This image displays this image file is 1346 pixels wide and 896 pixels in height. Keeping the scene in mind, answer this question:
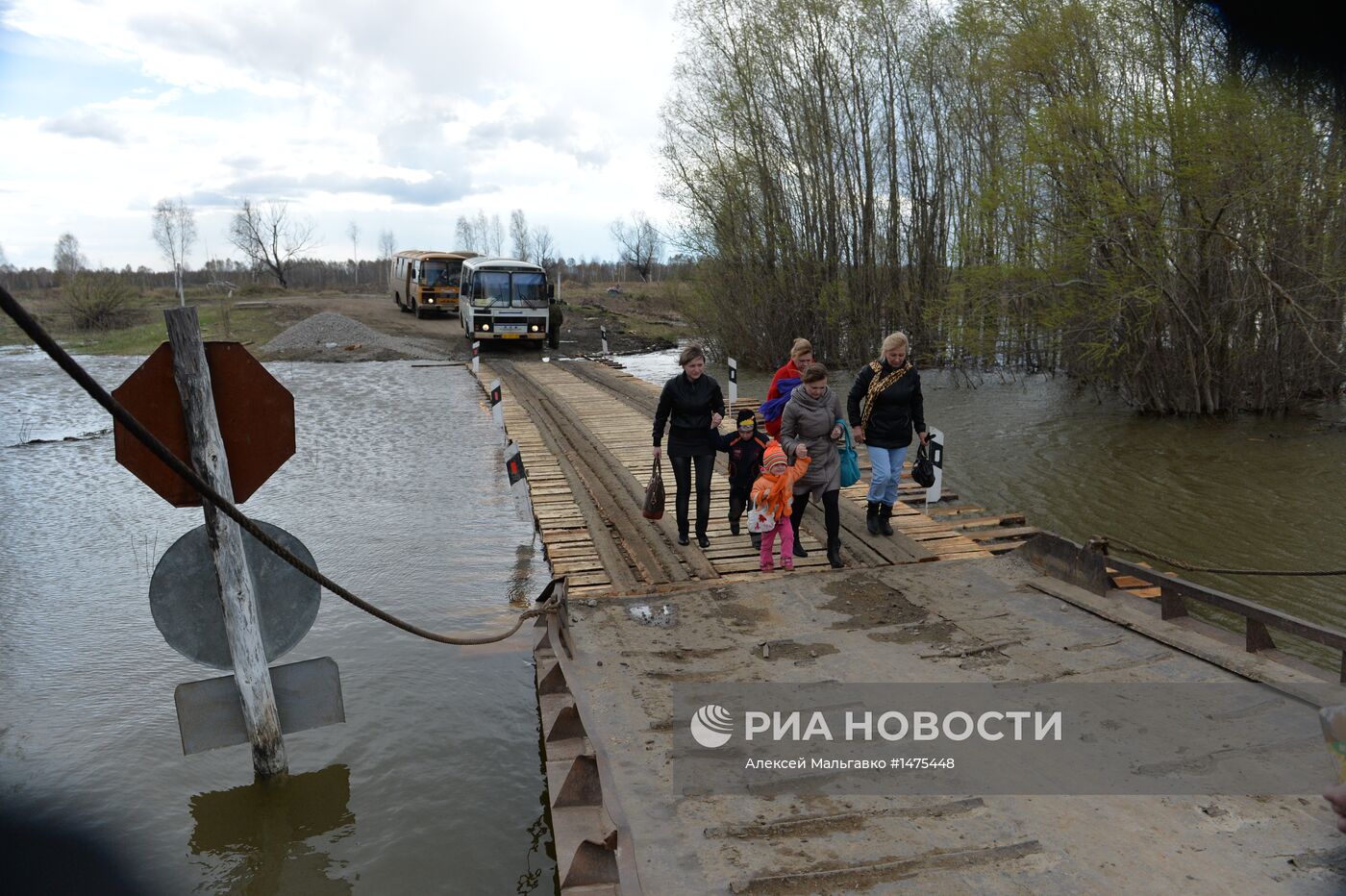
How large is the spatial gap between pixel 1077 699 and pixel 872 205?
79.6 ft

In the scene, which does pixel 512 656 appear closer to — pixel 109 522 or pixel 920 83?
pixel 109 522

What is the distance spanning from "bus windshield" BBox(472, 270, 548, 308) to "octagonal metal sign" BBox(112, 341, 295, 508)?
87.5 feet

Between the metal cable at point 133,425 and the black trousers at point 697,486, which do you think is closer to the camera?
the metal cable at point 133,425

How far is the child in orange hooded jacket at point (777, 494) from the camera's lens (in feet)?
24.2

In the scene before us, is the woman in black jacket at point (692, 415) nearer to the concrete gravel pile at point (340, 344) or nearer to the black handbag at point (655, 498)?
the black handbag at point (655, 498)

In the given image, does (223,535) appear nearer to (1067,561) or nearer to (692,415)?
(692,415)

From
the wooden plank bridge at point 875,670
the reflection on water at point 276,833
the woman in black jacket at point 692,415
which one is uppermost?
the woman in black jacket at point 692,415

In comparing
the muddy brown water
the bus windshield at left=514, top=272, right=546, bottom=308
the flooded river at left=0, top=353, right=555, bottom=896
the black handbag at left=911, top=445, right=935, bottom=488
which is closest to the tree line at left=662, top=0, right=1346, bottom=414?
the muddy brown water

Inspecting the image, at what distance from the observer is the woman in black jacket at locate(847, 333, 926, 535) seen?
7.88 m

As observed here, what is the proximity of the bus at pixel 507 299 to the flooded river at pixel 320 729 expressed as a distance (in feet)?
58.0

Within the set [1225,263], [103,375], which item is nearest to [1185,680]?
[1225,263]

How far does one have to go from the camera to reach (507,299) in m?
30.6

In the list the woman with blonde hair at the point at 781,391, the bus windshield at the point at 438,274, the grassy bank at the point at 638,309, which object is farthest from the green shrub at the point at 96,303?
the woman with blonde hair at the point at 781,391

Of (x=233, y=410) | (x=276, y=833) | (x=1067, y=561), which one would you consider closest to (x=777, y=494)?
(x=1067, y=561)
